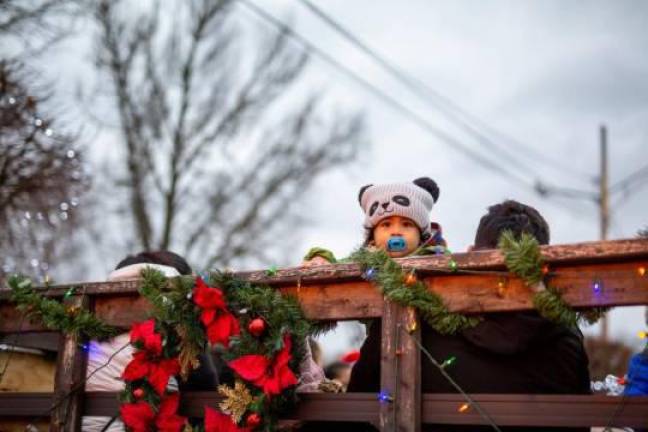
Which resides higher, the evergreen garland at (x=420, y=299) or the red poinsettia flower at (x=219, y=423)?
the evergreen garland at (x=420, y=299)

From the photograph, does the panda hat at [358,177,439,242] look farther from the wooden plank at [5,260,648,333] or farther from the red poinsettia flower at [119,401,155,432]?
the red poinsettia flower at [119,401,155,432]

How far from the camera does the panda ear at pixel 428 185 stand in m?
4.39

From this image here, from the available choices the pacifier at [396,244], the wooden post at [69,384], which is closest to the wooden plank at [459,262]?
the wooden post at [69,384]

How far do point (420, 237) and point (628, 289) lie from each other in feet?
5.07

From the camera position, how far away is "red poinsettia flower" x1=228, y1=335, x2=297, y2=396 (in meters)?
3.12

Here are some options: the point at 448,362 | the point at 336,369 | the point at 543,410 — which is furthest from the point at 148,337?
the point at 336,369

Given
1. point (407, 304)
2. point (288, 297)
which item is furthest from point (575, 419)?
point (288, 297)

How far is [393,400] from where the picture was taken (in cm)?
296

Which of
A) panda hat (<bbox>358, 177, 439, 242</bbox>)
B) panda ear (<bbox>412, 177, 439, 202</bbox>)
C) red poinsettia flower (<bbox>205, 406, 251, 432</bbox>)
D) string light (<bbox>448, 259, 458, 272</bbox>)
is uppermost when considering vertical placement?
panda ear (<bbox>412, 177, 439, 202</bbox>)

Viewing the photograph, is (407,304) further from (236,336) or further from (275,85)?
(275,85)

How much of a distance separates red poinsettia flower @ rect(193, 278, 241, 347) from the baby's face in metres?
0.99

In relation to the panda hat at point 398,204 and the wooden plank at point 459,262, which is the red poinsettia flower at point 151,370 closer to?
the wooden plank at point 459,262

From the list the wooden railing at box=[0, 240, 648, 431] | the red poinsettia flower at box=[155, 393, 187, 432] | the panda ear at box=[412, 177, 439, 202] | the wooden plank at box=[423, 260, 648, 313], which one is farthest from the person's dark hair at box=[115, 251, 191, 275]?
the wooden plank at box=[423, 260, 648, 313]

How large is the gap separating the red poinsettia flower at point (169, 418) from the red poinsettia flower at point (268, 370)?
1.18ft
